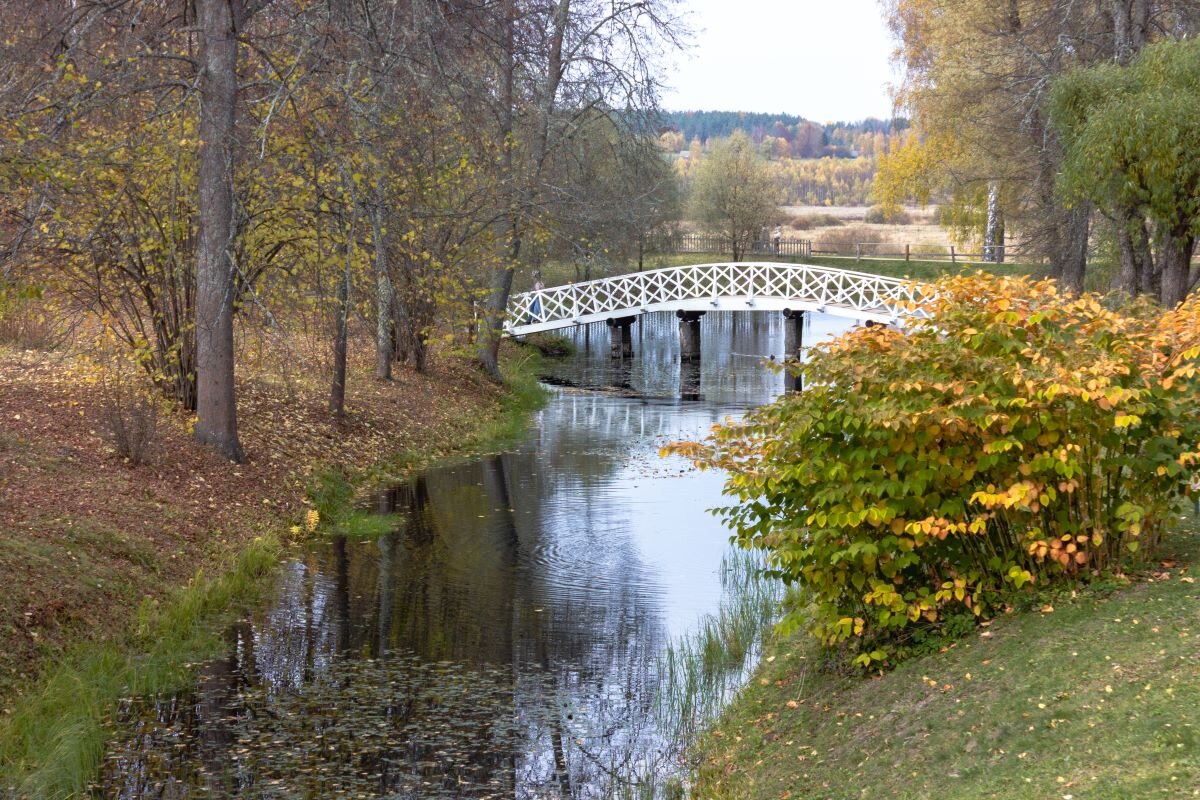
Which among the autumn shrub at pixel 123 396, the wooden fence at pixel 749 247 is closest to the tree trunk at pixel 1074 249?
the autumn shrub at pixel 123 396

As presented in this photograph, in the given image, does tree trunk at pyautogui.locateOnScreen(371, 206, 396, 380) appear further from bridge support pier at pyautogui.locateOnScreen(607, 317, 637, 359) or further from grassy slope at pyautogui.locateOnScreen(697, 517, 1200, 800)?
bridge support pier at pyautogui.locateOnScreen(607, 317, 637, 359)

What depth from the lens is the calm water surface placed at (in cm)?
635

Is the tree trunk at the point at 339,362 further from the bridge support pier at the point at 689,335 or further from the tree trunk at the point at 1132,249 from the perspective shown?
the bridge support pier at the point at 689,335

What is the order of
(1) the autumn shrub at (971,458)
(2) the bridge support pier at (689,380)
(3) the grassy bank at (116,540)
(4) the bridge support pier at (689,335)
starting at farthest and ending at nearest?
1. (4) the bridge support pier at (689,335)
2. (2) the bridge support pier at (689,380)
3. (3) the grassy bank at (116,540)
4. (1) the autumn shrub at (971,458)

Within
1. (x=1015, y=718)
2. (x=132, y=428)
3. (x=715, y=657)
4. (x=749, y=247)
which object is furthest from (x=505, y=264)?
(x=749, y=247)

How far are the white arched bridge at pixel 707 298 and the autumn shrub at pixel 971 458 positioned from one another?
842 inches

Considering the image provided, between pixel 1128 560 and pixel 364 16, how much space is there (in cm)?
716

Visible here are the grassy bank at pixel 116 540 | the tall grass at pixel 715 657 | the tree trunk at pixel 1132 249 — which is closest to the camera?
the grassy bank at pixel 116 540

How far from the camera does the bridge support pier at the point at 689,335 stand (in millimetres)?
33250

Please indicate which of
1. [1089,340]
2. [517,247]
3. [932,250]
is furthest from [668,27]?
[932,250]

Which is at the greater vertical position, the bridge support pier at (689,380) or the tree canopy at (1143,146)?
the tree canopy at (1143,146)

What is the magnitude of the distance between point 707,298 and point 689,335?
2620 millimetres

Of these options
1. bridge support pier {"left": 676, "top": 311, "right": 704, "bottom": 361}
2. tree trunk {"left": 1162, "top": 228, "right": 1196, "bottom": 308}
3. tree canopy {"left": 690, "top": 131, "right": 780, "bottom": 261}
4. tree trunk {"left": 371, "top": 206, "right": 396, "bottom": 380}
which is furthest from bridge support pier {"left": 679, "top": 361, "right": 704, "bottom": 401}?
tree canopy {"left": 690, "top": 131, "right": 780, "bottom": 261}

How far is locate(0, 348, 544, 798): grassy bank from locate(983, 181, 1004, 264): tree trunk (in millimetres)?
20382
